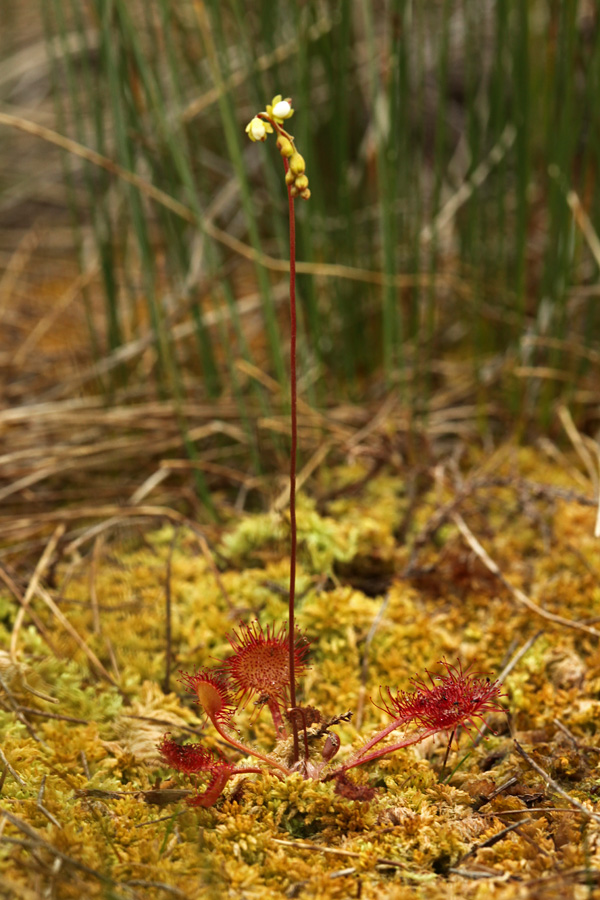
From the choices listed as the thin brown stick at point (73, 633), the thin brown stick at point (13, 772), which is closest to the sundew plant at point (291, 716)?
the thin brown stick at point (13, 772)

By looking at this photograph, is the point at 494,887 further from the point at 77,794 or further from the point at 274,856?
the point at 77,794

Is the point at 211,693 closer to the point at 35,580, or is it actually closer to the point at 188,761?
the point at 188,761

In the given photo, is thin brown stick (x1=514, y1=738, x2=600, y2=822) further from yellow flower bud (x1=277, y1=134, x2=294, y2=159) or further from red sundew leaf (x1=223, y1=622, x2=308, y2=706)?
yellow flower bud (x1=277, y1=134, x2=294, y2=159)

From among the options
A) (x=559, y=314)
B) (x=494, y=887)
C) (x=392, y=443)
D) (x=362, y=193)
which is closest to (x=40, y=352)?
(x=362, y=193)

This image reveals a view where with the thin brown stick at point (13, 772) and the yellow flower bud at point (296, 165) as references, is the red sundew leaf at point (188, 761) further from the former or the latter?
the yellow flower bud at point (296, 165)

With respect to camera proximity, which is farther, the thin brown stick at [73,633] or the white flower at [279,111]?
the thin brown stick at [73,633]

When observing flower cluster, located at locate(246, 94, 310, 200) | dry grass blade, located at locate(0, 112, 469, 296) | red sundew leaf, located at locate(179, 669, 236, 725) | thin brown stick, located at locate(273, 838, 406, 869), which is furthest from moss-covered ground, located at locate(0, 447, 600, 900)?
flower cluster, located at locate(246, 94, 310, 200)
